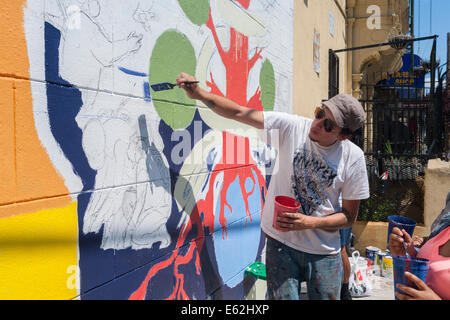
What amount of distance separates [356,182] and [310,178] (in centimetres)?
28

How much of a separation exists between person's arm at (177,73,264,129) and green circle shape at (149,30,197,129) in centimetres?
27

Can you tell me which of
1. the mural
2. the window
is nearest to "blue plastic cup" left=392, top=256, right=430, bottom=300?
the mural

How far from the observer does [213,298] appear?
3090 mm

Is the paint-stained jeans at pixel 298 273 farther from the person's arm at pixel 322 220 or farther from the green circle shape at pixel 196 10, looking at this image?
the green circle shape at pixel 196 10

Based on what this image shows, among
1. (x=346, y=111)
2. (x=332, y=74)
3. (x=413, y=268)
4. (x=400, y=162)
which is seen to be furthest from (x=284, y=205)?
(x=332, y=74)

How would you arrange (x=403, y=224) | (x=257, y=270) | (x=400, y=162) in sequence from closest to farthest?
(x=403, y=224) < (x=257, y=270) < (x=400, y=162)

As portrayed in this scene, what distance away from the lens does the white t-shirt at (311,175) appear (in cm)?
238

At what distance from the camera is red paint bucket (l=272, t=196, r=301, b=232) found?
220cm

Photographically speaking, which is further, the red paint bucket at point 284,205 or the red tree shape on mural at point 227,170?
the red tree shape on mural at point 227,170

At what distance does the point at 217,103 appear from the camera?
7.13ft

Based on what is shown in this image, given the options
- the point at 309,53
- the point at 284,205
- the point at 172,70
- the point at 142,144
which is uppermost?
the point at 309,53

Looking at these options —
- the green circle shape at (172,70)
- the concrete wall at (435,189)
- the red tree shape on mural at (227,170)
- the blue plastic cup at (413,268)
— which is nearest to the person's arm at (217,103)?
the green circle shape at (172,70)

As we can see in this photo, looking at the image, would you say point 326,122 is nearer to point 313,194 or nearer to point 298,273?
point 313,194

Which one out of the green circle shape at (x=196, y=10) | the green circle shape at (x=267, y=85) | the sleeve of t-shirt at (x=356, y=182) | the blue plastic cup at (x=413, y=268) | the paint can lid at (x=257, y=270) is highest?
the green circle shape at (x=196, y=10)
